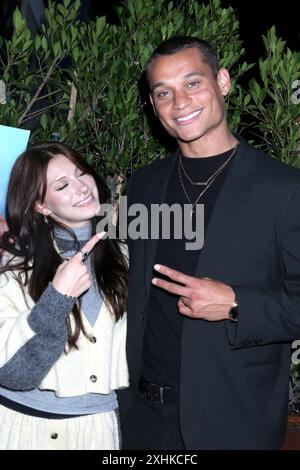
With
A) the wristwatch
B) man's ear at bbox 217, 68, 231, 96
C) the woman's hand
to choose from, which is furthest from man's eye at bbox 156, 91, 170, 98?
the wristwatch

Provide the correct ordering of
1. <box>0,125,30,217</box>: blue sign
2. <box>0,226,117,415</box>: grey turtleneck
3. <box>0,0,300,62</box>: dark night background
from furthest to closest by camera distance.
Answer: <box>0,0,300,62</box>: dark night background, <box>0,125,30,217</box>: blue sign, <box>0,226,117,415</box>: grey turtleneck

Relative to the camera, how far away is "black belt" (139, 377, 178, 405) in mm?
2219

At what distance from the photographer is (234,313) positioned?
6.75 ft

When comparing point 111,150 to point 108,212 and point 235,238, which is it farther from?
point 235,238

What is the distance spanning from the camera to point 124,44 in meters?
3.23

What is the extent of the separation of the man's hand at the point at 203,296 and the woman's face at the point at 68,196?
42 cm

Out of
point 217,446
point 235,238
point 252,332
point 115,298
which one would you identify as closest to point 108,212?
point 115,298

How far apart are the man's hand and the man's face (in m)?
0.64

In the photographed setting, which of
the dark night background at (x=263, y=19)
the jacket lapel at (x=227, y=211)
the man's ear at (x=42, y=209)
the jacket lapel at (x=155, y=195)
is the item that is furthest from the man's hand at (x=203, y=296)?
the dark night background at (x=263, y=19)

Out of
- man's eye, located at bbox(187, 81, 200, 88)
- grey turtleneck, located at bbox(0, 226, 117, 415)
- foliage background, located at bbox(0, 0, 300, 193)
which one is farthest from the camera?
foliage background, located at bbox(0, 0, 300, 193)

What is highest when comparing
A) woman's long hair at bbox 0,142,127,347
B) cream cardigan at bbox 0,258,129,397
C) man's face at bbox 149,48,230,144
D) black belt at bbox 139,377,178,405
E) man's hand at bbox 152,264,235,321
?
man's face at bbox 149,48,230,144

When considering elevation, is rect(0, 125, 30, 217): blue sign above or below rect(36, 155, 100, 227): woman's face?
above

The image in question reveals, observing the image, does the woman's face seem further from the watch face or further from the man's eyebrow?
the watch face

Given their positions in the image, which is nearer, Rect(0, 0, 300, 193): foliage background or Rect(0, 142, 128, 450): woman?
Rect(0, 142, 128, 450): woman
